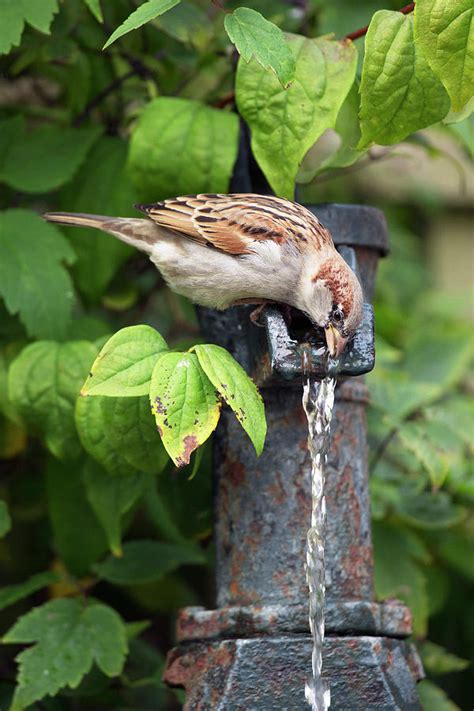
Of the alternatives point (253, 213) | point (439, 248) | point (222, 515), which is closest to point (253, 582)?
point (222, 515)

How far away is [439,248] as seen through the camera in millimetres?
5676

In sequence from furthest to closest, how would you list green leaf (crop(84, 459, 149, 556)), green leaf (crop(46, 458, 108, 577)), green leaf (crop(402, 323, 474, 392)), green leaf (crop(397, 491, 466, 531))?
green leaf (crop(402, 323, 474, 392)), green leaf (crop(397, 491, 466, 531)), green leaf (crop(46, 458, 108, 577)), green leaf (crop(84, 459, 149, 556))

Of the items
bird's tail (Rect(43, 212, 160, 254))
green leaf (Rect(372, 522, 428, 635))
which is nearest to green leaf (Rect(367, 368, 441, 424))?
green leaf (Rect(372, 522, 428, 635))

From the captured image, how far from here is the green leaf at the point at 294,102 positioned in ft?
6.80

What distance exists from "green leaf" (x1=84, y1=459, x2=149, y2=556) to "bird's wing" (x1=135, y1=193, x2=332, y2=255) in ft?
1.78

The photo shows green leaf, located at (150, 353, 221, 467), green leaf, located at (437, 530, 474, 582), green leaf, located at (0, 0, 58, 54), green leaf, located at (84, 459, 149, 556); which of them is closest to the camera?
green leaf, located at (150, 353, 221, 467)

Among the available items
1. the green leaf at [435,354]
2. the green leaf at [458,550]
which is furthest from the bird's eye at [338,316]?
the green leaf at [435,354]

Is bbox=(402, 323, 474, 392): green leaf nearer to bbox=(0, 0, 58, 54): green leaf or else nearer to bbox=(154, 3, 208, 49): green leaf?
bbox=(154, 3, 208, 49): green leaf

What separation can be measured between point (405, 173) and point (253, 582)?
10.7ft

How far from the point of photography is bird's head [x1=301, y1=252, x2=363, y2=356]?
6.41 ft

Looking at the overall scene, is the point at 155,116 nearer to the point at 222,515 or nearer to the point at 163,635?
the point at 222,515

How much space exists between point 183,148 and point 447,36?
69 cm

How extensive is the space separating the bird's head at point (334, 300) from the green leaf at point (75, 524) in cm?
79

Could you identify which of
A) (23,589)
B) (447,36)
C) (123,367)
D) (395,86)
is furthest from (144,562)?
(447,36)
